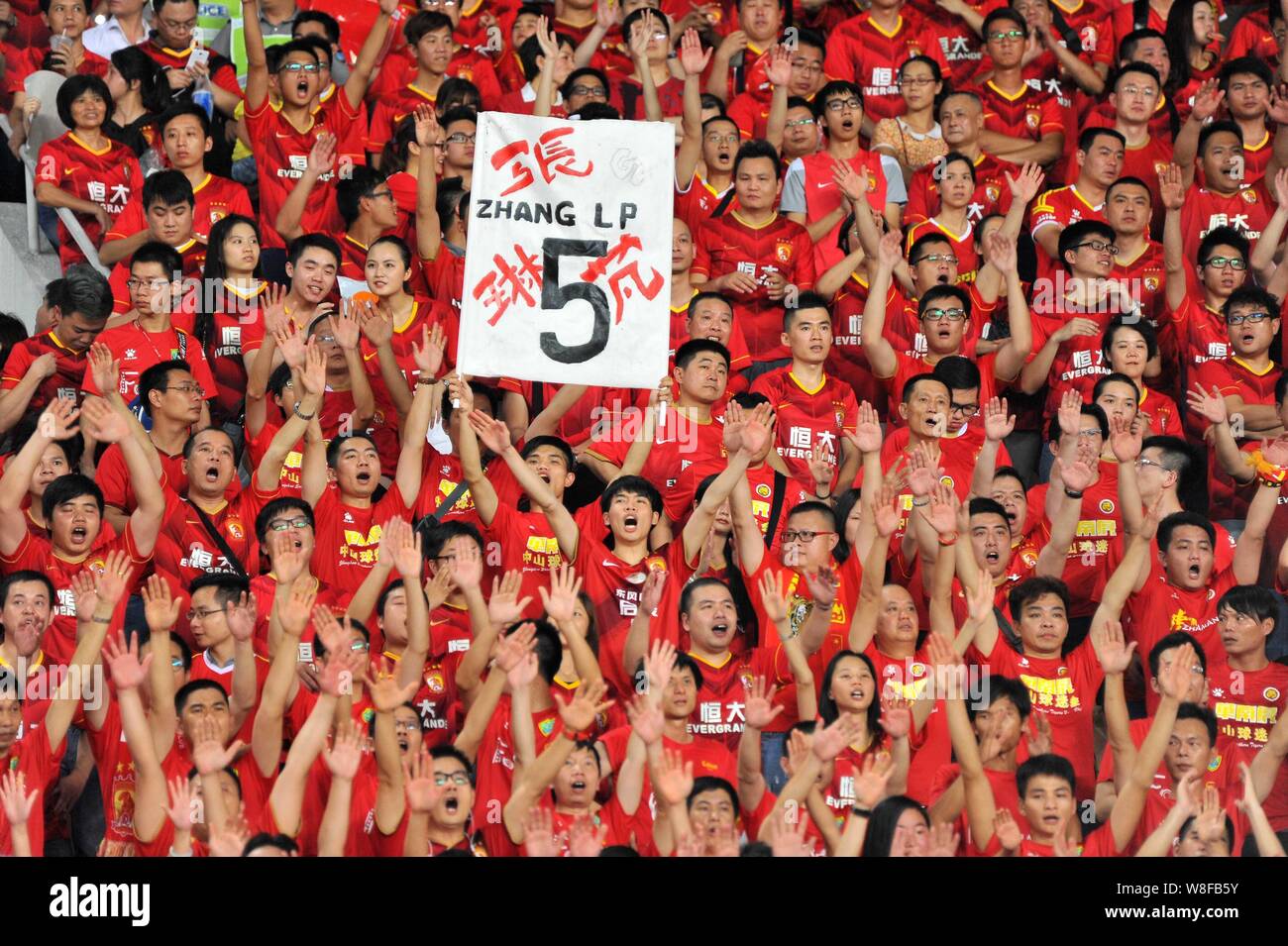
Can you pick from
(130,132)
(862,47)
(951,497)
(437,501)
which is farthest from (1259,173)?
(130,132)

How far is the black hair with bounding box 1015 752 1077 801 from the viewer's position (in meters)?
7.80

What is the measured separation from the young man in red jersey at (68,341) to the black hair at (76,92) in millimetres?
1165

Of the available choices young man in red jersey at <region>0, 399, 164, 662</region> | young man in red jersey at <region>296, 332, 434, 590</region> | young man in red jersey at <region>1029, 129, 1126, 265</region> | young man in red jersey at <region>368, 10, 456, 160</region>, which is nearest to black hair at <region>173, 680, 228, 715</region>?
young man in red jersey at <region>0, 399, 164, 662</region>

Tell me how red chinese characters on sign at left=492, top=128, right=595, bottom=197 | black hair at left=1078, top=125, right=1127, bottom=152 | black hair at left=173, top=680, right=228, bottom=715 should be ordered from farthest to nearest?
1. black hair at left=1078, top=125, right=1127, bottom=152
2. red chinese characters on sign at left=492, top=128, right=595, bottom=197
3. black hair at left=173, top=680, right=228, bottom=715

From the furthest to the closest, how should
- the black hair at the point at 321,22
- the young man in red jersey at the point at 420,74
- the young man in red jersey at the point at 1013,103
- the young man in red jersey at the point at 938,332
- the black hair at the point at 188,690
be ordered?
the black hair at the point at 321,22 → the young man in red jersey at the point at 1013,103 → the young man in red jersey at the point at 420,74 → the young man in red jersey at the point at 938,332 → the black hair at the point at 188,690

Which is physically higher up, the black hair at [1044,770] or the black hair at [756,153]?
the black hair at [756,153]

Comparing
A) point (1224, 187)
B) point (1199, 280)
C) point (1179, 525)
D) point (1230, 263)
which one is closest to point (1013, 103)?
point (1224, 187)

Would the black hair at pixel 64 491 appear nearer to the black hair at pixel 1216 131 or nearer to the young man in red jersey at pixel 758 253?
the young man in red jersey at pixel 758 253

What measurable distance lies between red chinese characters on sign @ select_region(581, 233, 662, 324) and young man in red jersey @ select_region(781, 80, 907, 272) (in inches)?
66.7

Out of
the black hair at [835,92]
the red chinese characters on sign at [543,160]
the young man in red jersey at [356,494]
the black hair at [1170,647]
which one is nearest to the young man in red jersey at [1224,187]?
the black hair at [835,92]

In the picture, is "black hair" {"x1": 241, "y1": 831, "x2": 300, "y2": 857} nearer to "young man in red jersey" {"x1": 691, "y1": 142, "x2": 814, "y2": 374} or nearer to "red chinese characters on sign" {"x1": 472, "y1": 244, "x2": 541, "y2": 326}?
"red chinese characters on sign" {"x1": 472, "y1": 244, "x2": 541, "y2": 326}

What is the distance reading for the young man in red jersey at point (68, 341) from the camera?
9.73 metres

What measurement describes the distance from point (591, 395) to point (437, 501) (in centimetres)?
87

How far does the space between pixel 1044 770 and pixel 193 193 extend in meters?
4.79
